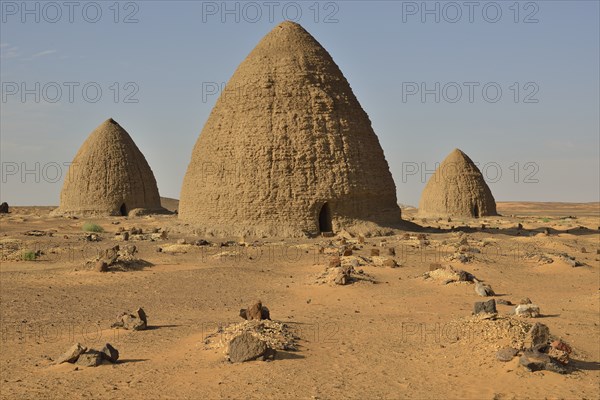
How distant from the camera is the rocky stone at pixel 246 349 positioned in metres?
6.52

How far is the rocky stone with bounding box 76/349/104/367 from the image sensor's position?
21.8 feet

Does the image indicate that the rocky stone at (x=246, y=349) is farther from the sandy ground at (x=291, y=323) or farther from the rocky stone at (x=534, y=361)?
the rocky stone at (x=534, y=361)

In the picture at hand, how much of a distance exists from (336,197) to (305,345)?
43.6 feet

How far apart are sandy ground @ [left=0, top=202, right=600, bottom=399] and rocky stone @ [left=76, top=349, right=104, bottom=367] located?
105 mm

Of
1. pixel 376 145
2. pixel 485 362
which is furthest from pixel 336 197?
pixel 485 362

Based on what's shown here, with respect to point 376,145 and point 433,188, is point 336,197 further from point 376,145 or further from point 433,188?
point 433,188

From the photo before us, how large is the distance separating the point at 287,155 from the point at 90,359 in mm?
14026

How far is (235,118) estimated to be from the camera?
2117cm

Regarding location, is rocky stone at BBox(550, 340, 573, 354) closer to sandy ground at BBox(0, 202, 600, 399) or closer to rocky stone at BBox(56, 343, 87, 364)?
sandy ground at BBox(0, 202, 600, 399)

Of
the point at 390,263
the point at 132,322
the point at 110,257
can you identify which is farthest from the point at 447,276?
the point at 110,257

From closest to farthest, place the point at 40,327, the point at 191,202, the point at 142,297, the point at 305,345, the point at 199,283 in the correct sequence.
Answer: the point at 305,345 → the point at 40,327 → the point at 142,297 → the point at 199,283 → the point at 191,202

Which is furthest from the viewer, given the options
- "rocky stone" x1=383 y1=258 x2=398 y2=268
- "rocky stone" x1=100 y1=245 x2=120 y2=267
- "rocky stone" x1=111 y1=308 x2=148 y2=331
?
"rocky stone" x1=383 y1=258 x2=398 y2=268

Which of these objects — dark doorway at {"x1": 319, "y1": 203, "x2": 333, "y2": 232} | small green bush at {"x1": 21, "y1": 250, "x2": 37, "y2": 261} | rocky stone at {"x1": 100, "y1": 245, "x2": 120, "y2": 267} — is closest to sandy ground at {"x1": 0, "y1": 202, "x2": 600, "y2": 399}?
small green bush at {"x1": 21, "y1": 250, "x2": 37, "y2": 261}

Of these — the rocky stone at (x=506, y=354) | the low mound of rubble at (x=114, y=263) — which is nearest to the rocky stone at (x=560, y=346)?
the rocky stone at (x=506, y=354)
